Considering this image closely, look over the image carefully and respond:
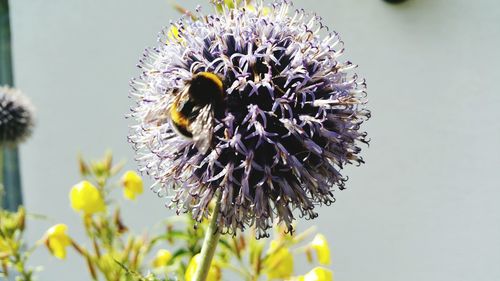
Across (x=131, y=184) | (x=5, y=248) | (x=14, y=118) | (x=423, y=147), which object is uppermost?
(x=14, y=118)

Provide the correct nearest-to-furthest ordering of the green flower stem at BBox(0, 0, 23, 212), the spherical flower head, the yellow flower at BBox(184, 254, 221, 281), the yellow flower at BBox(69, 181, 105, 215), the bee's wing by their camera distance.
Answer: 1. the bee's wing
2. the yellow flower at BBox(184, 254, 221, 281)
3. the yellow flower at BBox(69, 181, 105, 215)
4. the spherical flower head
5. the green flower stem at BBox(0, 0, 23, 212)

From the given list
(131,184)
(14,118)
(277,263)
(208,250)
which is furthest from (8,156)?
(208,250)

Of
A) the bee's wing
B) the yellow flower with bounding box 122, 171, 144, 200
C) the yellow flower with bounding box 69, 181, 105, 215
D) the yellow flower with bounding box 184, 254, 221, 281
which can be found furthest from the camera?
the yellow flower with bounding box 122, 171, 144, 200

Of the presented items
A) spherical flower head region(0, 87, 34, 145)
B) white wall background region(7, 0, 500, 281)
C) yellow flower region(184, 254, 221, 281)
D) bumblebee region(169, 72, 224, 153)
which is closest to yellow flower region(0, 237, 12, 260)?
yellow flower region(184, 254, 221, 281)

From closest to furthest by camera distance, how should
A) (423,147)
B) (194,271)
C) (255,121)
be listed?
(255,121), (194,271), (423,147)

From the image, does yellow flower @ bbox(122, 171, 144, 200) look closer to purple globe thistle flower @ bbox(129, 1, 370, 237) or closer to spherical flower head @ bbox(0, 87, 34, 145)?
purple globe thistle flower @ bbox(129, 1, 370, 237)

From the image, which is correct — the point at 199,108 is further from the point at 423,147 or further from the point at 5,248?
the point at 423,147

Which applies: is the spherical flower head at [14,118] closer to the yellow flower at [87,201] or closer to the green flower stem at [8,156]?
the green flower stem at [8,156]
